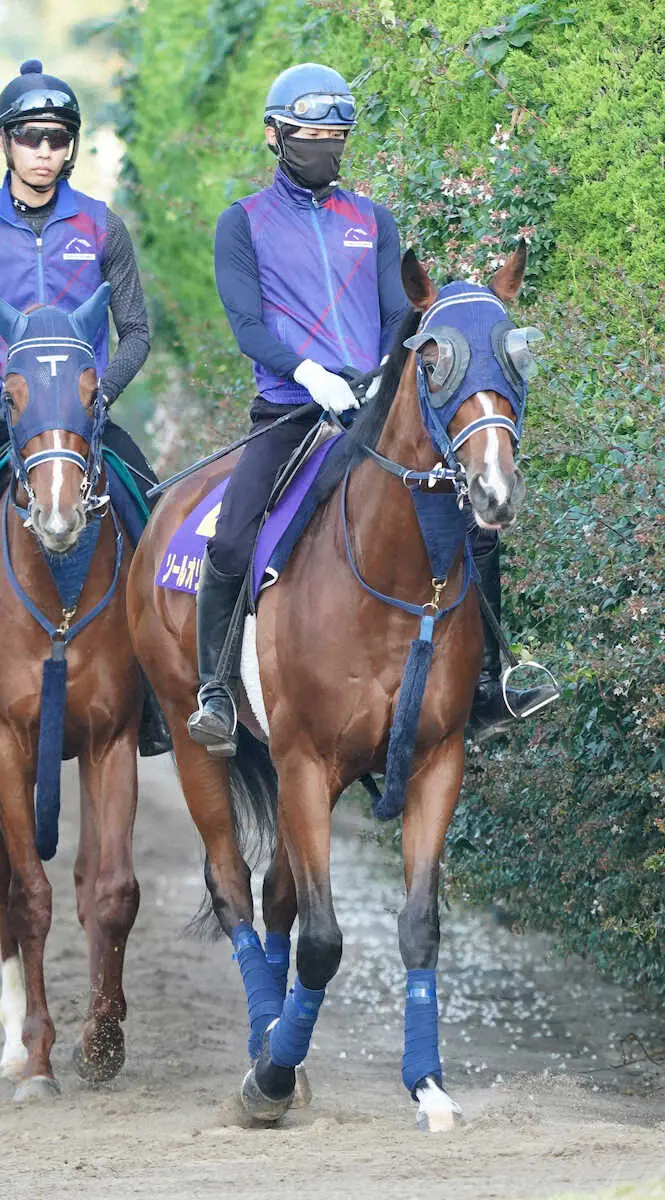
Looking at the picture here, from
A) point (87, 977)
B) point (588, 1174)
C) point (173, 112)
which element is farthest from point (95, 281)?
point (173, 112)

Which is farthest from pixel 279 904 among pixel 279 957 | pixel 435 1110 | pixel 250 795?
pixel 435 1110

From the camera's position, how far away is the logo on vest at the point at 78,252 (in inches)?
330

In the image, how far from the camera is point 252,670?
707 cm

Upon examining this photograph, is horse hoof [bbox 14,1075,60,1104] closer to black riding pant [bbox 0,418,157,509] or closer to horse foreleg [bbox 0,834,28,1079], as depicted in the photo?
horse foreleg [bbox 0,834,28,1079]

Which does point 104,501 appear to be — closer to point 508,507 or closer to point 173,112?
point 508,507

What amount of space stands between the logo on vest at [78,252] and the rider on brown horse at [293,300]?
1.21 meters

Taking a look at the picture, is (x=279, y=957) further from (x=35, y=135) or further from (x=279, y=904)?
(x=35, y=135)

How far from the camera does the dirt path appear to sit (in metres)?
5.66

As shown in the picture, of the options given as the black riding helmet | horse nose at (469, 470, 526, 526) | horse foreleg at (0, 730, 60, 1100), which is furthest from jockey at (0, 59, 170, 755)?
horse nose at (469, 470, 526, 526)

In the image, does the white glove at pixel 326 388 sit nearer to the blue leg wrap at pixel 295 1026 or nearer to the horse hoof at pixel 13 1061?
the blue leg wrap at pixel 295 1026

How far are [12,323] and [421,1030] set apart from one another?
3125 mm

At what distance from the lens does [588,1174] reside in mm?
5336

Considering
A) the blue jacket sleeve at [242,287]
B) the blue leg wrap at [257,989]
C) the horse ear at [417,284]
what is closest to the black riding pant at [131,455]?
the blue jacket sleeve at [242,287]

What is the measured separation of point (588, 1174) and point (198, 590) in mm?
2804
